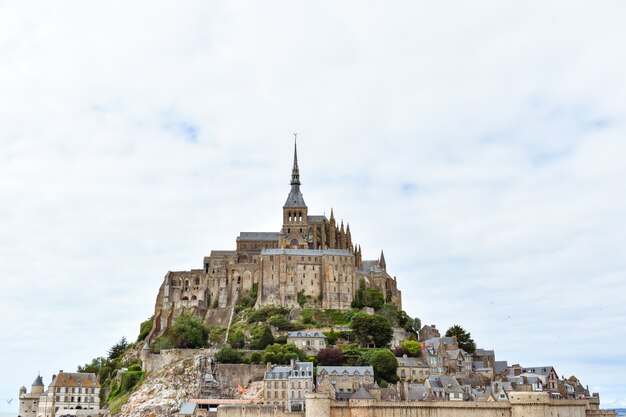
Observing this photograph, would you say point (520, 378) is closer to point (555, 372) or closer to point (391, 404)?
point (555, 372)

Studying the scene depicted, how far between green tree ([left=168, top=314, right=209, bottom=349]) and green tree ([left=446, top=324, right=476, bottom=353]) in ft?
85.6

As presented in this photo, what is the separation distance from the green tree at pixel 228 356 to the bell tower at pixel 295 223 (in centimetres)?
2160

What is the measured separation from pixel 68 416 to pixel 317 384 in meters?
25.4

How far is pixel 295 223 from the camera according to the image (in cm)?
9125

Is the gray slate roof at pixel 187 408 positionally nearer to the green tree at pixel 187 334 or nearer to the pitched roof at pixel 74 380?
the green tree at pixel 187 334

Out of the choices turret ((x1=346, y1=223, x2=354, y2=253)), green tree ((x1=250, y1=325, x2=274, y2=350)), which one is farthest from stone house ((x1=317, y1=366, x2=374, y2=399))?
turret ((x1=346, y1=223, x2=354, y2=253))

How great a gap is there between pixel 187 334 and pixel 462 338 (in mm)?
29022

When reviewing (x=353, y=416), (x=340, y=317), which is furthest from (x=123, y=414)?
(x=340, y=317)

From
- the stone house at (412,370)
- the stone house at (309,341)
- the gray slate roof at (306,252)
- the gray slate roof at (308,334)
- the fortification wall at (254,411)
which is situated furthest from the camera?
the gray slate roof at (306,252)

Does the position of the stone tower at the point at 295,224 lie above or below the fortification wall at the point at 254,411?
above

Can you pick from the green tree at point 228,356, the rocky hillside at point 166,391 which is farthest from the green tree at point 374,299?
the rocky hillside at point 166,391

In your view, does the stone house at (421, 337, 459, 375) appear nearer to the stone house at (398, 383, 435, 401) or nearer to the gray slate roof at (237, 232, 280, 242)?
the stone house at (398, 383, 435, 401)

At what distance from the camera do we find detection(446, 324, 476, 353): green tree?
78863 mm

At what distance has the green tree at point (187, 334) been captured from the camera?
7438cm
